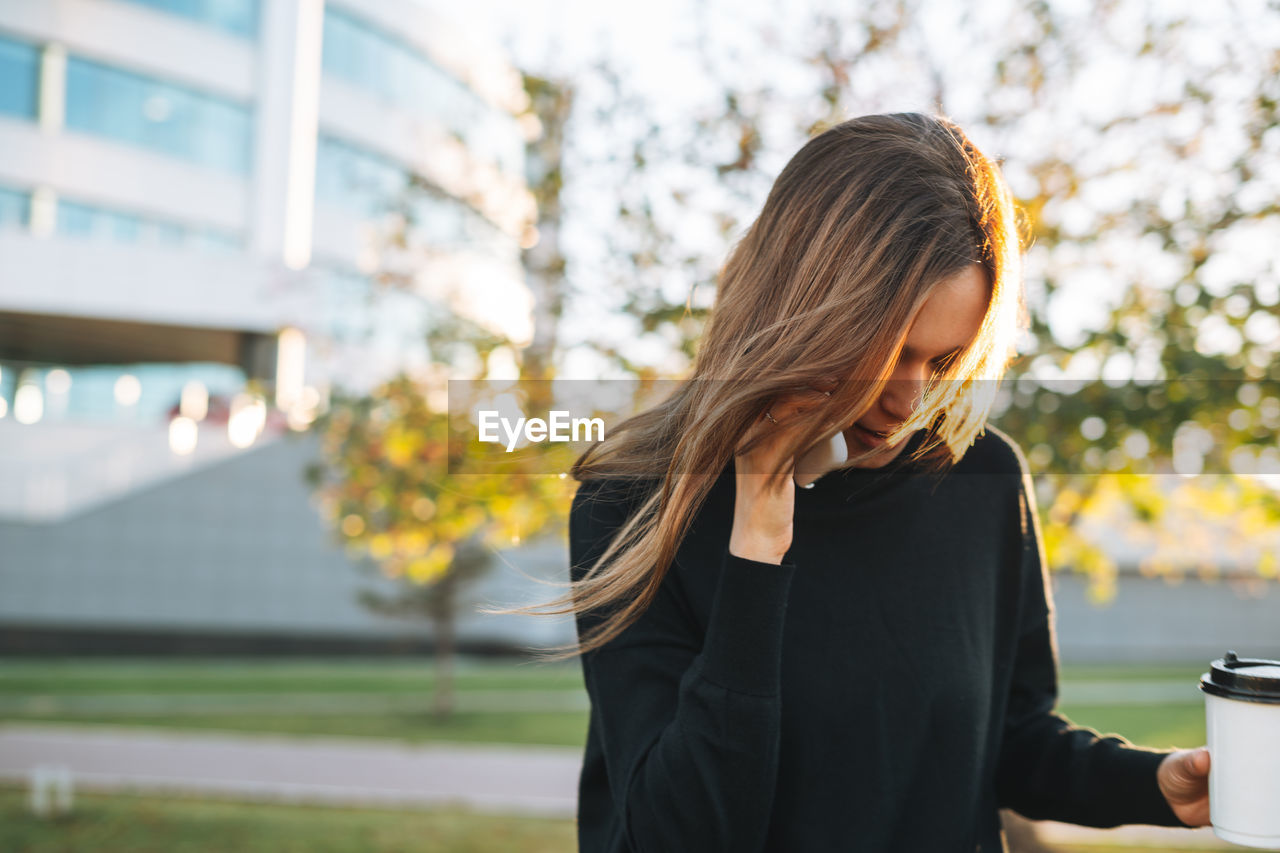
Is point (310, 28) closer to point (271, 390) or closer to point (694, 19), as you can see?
point (271, 390)

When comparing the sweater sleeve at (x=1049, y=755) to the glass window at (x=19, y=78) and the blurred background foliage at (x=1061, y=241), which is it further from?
the glass window at (x=19, y=78)

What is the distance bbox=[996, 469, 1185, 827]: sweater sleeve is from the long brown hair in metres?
0.38

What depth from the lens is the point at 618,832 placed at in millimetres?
1319

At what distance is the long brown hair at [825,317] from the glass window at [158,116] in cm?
2687

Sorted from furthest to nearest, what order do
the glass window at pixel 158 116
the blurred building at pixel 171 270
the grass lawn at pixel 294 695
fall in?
the glass window at pixel 158 116
the blurred building at pixel 171 270
the grass lawn at pixel 294 695

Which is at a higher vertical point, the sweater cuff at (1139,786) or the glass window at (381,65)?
the glass window at (381,65)

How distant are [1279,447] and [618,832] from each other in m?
2.98

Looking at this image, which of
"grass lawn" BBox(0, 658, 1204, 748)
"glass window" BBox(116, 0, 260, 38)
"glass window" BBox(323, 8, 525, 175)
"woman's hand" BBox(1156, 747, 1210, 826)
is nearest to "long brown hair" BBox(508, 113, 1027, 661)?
"woman's hand" BBox(1156, 747, 1210, 826)

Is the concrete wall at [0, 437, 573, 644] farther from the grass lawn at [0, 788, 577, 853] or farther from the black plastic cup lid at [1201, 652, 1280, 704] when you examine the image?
the black plastic cup lid at [1201, 652, 1280, 704]

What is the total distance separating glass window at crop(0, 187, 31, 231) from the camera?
901 inches

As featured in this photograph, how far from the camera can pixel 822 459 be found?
1352mm

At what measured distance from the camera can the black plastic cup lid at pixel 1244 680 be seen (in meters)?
1.27

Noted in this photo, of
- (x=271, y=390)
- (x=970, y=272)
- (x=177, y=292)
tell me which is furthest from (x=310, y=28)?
(x=970, y=272)

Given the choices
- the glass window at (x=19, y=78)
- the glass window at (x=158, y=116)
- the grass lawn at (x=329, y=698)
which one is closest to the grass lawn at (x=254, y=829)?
the grass lawn at (x=329, y=698)
